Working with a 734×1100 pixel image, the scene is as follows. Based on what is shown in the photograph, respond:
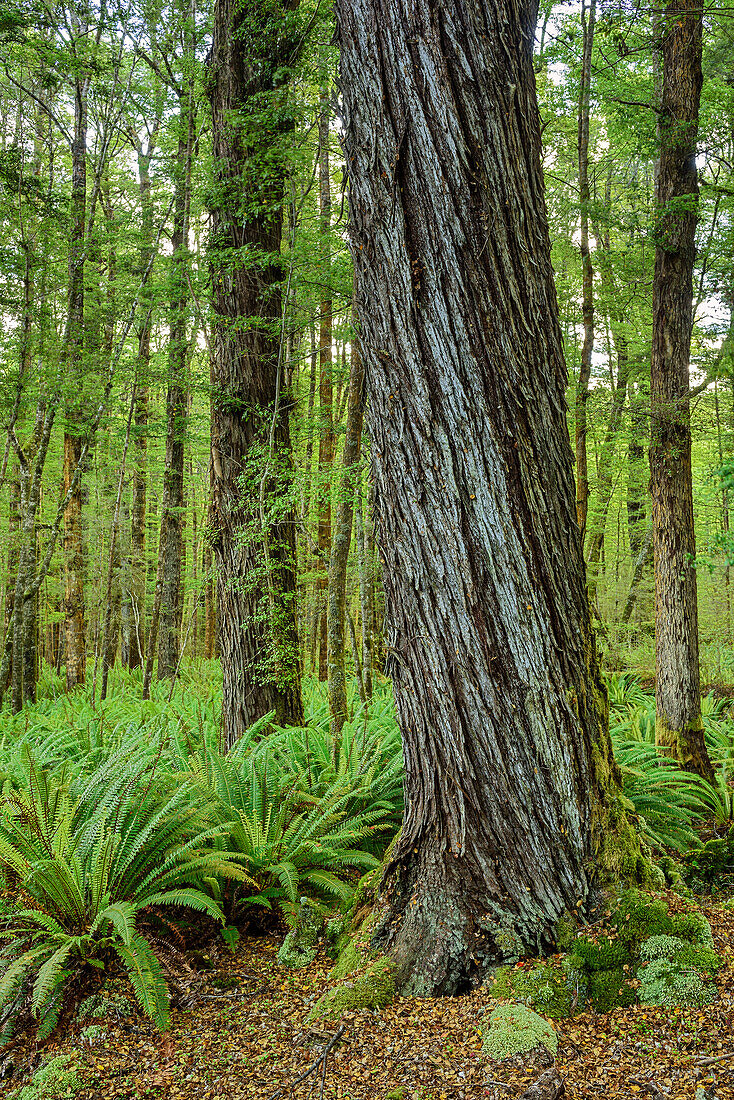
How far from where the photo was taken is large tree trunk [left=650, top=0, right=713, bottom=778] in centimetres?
511

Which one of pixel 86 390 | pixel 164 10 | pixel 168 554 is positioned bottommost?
pixel 168 554

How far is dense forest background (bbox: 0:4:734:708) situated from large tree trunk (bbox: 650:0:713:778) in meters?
0.21

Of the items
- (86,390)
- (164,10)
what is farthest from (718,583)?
(164,10)

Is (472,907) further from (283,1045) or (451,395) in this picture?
(451,395)

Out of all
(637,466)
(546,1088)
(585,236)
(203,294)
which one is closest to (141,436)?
(203,294)

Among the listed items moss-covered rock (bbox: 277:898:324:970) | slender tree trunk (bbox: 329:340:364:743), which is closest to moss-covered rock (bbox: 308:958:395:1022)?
moss-covered rock (bbox: 277:898:324:970)

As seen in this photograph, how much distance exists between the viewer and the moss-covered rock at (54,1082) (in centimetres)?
191

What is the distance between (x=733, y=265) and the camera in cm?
551

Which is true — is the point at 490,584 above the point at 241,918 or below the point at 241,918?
above

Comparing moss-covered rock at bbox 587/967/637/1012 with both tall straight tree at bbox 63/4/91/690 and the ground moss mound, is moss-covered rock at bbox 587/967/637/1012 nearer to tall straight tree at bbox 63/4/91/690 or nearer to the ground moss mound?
the ground moss mound

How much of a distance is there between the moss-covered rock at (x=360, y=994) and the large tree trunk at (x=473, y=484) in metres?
0.07

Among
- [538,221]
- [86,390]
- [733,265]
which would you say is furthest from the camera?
[86,390]

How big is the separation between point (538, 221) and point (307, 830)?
9.31ft

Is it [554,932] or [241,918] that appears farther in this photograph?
[241,918]
